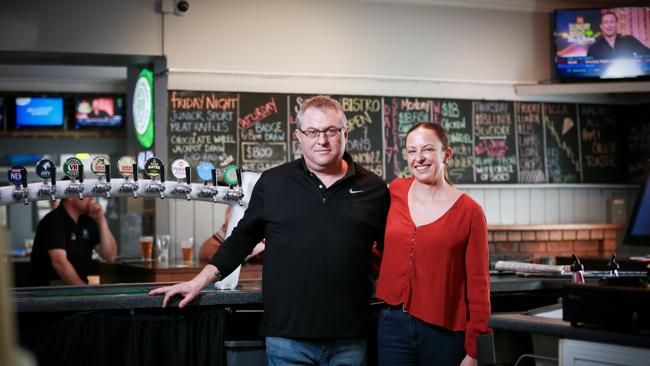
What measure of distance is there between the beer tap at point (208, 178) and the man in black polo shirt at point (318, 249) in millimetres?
597

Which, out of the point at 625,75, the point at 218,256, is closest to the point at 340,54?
the point at 625,75

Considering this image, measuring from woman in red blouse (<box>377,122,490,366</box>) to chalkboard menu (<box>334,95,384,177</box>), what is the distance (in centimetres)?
411

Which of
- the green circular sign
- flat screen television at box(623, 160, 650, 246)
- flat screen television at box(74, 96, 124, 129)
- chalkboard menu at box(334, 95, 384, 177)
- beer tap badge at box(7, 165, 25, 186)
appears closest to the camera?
beer tap badge at box(7, 165, 25, 186)

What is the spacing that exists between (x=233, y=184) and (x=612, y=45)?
480cm

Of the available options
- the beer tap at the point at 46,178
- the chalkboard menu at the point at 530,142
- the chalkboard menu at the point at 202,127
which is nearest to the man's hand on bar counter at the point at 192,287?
the beer tap at the point at 46,178

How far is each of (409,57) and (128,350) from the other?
184 inches

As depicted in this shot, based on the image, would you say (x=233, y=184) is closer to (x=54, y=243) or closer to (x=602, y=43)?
(x=54, y=243)

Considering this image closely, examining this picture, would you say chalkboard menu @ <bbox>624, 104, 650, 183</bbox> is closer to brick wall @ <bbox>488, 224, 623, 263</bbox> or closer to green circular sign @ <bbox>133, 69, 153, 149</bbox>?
brick wall @ <bbox>488, 224, 623, 263</bbox>

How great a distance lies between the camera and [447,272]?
2.96 m

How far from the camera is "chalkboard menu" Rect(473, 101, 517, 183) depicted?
747cm

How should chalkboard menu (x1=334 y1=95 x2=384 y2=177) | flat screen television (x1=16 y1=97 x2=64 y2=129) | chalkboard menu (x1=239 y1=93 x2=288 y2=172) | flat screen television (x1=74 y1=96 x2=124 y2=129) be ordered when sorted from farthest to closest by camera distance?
flat screen television (x1=74 y1=96 x2=124 y2=129), flat screen television (x1=16 y1=97 x2=64 y2=129), chalkboard menu (x1=334 y1=95 x2=384 y2=177), chalkboard menu (x1=239 y1=93 x2=288 y2=172)

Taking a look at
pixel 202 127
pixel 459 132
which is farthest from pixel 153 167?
pixel 459 132

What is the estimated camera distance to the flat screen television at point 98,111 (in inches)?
384

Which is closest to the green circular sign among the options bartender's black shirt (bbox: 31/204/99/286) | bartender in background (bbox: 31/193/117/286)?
bartender in background (bbox: 31/193/117/286)
